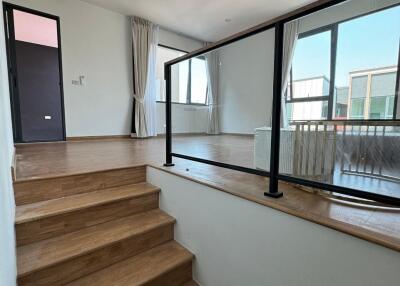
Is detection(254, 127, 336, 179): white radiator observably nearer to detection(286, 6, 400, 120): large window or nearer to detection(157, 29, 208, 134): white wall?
detection(286, 6, 400, 120): large window

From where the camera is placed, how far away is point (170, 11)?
462 centimetres

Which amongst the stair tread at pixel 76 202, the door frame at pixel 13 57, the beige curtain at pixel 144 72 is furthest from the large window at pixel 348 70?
the door frame at pixel 13 57

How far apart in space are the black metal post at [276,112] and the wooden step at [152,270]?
0.84 metres

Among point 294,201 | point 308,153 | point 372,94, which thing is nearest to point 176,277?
point 294,201

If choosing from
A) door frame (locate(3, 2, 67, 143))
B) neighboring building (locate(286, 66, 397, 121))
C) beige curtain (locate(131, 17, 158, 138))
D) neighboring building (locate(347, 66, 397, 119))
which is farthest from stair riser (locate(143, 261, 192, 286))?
beige curtain (locate(131, 17, 158, 138))

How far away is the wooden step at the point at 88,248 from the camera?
4.01ft

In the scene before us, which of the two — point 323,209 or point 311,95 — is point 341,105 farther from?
point 323,209

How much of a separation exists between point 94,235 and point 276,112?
1.41 meters

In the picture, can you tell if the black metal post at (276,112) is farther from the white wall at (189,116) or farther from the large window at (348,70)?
the white wall at (189,116)

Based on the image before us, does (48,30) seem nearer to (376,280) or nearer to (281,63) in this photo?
(281,63)

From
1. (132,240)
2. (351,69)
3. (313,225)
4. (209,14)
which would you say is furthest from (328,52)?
(132,240)

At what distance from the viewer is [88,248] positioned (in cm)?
137

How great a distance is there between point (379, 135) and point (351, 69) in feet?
7.20

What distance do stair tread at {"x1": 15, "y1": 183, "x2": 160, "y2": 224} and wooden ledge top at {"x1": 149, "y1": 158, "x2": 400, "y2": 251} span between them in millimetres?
497
